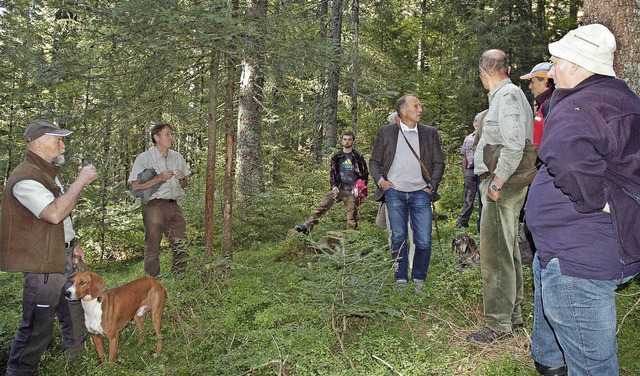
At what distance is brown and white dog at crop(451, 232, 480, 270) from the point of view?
19.0 ft

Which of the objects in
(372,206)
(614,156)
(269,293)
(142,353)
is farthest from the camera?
(372,206)

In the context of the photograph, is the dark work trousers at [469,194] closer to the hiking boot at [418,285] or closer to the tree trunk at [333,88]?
→ the hiking boot at [418,285]

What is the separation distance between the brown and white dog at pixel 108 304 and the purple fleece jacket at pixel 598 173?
415cm

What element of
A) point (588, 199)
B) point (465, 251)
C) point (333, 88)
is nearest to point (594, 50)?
point (588, 199)

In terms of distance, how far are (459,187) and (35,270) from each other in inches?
428

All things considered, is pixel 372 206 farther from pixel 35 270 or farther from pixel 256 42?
pixel 35 270

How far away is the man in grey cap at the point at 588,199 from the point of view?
2.18 metres

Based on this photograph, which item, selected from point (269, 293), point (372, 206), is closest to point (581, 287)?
point (269, 293)

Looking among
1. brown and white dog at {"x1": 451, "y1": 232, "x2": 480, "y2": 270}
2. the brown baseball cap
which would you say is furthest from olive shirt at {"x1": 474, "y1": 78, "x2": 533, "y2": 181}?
the brown baseball cap

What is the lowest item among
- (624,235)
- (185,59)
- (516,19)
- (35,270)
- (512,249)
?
(35,270)

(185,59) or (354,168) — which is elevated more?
(185,59)

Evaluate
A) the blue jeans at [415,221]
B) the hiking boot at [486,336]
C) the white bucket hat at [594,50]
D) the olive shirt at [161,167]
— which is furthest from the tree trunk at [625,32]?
the olive shirt at [161,167]

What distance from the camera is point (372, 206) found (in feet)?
37.0

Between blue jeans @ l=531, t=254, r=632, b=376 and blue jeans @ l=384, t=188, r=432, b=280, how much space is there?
299 cm
